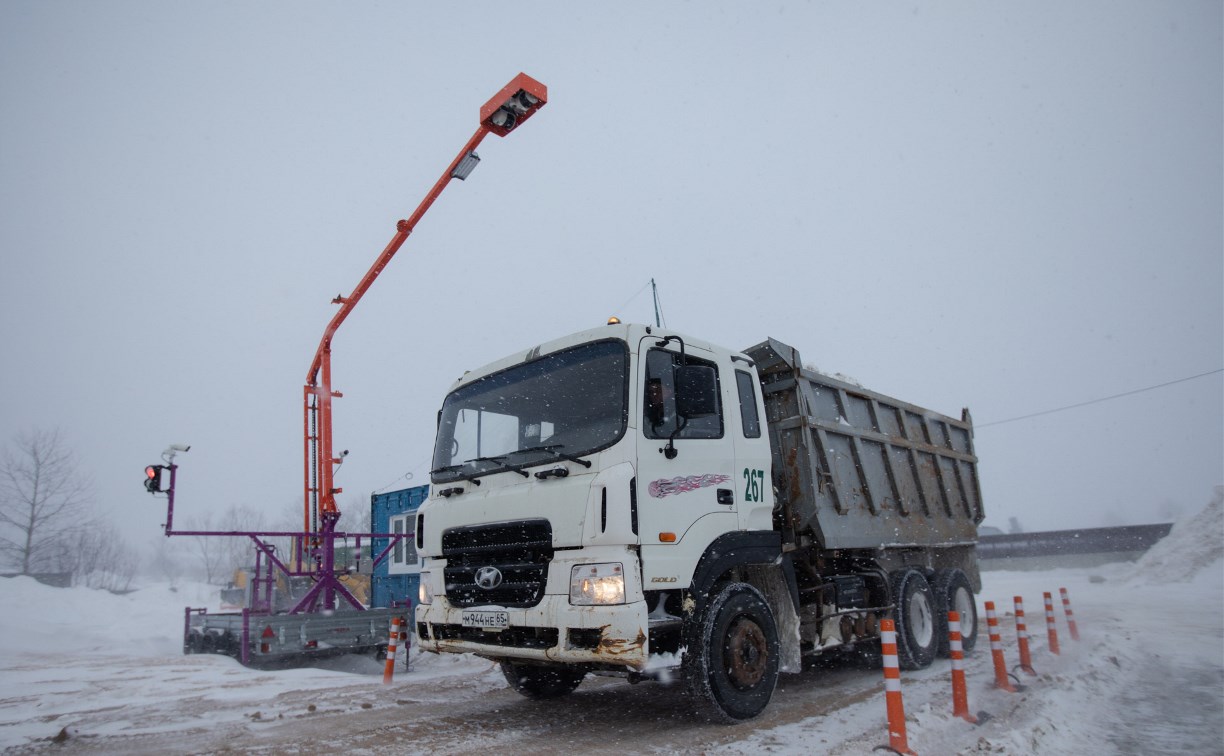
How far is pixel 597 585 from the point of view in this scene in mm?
4828

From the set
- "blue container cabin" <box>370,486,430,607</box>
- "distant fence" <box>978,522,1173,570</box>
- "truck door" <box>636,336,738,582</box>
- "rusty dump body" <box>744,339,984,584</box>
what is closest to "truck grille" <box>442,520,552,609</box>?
"truck door" <box>636,336,738,582</box>

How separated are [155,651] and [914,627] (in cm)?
1426

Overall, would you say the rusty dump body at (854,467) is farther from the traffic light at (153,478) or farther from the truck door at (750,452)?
→ the traffic light at (153,478)

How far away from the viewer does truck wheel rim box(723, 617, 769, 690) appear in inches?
216

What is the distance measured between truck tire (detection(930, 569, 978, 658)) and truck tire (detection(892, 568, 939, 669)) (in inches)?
3.1

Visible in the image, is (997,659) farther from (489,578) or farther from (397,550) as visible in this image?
(397,550)

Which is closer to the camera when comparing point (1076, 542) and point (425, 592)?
point (425, 592)

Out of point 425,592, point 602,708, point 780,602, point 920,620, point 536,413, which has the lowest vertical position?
point 602,708

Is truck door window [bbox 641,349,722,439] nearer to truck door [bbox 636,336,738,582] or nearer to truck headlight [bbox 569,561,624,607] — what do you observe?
truck door [bbox 636,336,738,582]

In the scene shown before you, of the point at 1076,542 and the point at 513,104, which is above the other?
the point at 513,104

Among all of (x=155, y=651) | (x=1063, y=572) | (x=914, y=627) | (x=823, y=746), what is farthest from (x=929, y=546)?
(x=1063, y=572)

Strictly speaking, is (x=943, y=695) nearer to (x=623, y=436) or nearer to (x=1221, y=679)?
(x=1221, y=679)

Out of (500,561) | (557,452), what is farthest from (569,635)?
(557,452)

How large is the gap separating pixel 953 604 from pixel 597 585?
639 centimetres
